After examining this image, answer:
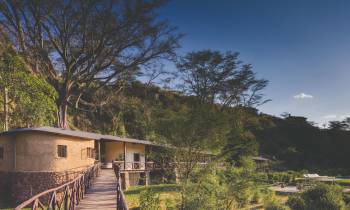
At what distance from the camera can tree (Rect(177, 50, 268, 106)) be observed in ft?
129

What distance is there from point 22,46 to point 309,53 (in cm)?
2360

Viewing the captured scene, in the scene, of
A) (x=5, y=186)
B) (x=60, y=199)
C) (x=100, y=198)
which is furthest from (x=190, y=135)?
(x=60, y=199)

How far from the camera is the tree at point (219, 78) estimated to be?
129ft

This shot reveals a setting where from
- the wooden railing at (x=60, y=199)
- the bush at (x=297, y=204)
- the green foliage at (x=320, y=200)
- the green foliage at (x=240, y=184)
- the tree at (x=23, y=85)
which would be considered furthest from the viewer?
the tree at (x=23, y=85)

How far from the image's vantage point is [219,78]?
40.0 m

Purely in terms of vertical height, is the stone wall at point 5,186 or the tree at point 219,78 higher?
the tree at point 219,78

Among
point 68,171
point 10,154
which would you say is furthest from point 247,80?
point 10,154

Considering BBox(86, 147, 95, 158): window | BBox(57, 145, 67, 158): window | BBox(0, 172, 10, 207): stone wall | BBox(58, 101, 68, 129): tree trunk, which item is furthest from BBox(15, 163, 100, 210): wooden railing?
BBox(58, 101, 68, 129): tree trunk

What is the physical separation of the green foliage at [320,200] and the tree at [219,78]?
63.9ft

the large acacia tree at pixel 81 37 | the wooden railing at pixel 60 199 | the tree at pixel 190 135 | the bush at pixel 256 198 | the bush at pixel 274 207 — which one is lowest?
the bush at pixel 256 198

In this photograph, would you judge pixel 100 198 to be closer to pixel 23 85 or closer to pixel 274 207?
pixel 274 207

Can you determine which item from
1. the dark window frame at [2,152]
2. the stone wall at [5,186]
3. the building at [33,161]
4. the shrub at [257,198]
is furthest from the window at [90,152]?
the shrub at [257,198]

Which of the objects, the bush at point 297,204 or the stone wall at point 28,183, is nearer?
the bush at point 297,204

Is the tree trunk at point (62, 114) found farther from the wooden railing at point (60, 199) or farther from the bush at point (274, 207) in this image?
the bush at point (274, 207)
